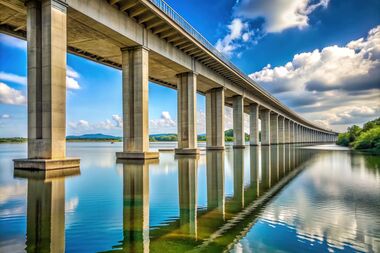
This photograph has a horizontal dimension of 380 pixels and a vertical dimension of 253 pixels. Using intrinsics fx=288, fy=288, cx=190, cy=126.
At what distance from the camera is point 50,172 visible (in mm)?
15727

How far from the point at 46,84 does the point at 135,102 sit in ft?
35.2

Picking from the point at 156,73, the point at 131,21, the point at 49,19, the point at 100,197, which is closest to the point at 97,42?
the point at 131,21

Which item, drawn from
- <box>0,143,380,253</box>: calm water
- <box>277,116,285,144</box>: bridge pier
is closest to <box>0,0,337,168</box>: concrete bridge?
<box>0,143,380,253</box>: calm water

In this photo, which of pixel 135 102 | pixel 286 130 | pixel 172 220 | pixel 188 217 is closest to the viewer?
pixel 172 220

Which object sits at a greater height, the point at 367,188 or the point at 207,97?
the point at 207,97

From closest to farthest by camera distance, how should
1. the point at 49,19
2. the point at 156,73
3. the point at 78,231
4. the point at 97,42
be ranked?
the point at 78,231, the point at 49,19, the point at 97,42, the point at 156,73

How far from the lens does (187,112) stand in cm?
3919

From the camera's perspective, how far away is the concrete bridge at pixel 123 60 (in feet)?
58.2

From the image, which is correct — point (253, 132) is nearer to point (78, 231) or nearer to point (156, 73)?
point (156, 73)

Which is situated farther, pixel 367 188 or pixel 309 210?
pixel 367 188

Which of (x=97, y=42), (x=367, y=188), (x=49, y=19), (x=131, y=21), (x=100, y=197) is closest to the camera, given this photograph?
(x=100, y=197)

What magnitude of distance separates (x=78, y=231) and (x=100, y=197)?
3.57 m

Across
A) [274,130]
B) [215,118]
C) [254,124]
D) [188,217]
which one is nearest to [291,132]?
[274,130]

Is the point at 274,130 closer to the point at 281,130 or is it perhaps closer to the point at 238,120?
the point at 281,130
